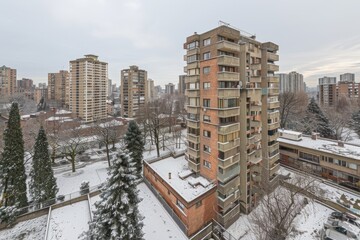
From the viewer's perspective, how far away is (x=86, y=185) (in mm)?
21219

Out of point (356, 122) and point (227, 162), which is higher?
point (356, 122)

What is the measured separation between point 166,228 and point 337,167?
2425cm

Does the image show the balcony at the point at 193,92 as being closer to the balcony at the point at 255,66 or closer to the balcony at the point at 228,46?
the balcony at the point at 228,46

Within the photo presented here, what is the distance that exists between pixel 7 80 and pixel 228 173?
106 metres

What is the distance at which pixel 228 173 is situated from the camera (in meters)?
17.8

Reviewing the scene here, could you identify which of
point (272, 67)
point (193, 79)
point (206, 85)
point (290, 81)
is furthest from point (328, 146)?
point (290, 81)

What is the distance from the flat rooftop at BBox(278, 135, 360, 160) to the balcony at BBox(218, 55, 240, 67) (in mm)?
19288

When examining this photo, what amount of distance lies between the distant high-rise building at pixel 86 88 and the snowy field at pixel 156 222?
50.8 m

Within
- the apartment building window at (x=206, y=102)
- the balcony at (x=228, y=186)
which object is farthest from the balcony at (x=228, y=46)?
the balcony at (x=228, y=186)

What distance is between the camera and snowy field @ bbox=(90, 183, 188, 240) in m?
14.7

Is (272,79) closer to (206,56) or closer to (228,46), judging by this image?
(228,46)

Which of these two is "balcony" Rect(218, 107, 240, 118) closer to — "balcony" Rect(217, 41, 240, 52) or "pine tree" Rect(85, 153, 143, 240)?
"balcony" Rect(217, 41, 240, 52)

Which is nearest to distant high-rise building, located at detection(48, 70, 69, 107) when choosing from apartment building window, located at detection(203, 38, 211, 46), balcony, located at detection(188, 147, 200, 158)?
balcony, located at detection(188, 147, 200, 158)

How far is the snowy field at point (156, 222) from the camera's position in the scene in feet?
48.2
